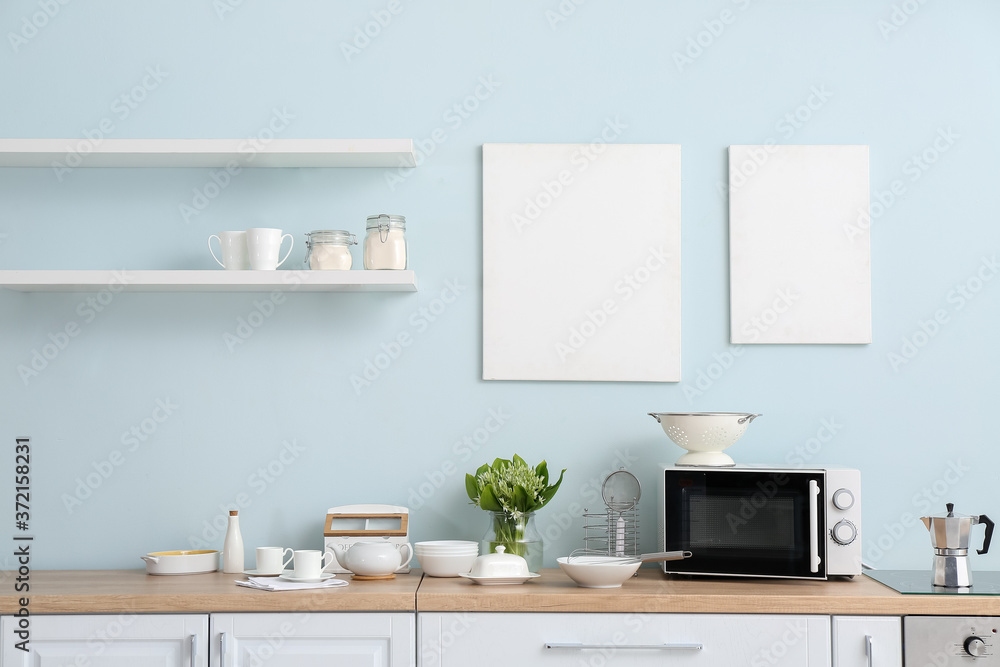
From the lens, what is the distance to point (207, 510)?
7.57 feet

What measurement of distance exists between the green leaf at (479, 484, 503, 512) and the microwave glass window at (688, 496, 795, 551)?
1.60 ft

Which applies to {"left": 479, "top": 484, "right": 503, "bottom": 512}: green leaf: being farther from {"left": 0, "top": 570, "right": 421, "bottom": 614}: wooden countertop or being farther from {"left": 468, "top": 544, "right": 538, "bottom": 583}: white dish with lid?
{"left": 0, "top": 570, "right": 421, "bottom": 614}: wooden countertop

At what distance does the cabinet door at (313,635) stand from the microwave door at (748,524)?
69cm

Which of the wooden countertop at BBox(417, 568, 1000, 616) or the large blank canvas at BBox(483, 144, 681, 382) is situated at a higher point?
the large blank canvas at BBox(483, 144, 681, 382)

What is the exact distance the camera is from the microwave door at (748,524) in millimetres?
2008

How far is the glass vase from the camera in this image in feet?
6.96

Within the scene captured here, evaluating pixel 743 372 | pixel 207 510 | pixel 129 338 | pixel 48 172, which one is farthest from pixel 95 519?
→ pixel 743 372

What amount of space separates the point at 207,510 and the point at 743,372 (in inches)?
60.3

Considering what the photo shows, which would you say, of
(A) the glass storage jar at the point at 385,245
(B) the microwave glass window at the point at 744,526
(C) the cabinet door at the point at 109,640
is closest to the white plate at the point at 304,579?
(C) the cabinet door at the point at 109,640

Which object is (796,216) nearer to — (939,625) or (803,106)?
(803,106)

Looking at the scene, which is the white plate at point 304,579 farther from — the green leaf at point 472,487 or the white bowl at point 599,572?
the white bowl at point 599,572

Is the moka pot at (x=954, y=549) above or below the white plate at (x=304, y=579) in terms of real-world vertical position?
above

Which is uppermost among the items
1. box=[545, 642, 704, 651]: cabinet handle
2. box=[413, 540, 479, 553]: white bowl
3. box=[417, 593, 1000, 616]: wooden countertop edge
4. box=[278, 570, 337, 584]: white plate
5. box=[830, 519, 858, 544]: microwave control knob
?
box=[830, 519, 858, 544]: microwave control knob

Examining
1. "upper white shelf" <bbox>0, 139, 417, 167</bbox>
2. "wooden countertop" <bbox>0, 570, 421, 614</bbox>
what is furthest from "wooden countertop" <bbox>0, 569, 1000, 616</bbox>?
"upper white shelf" <bbox>0, 139, 417, 167</bbox>
